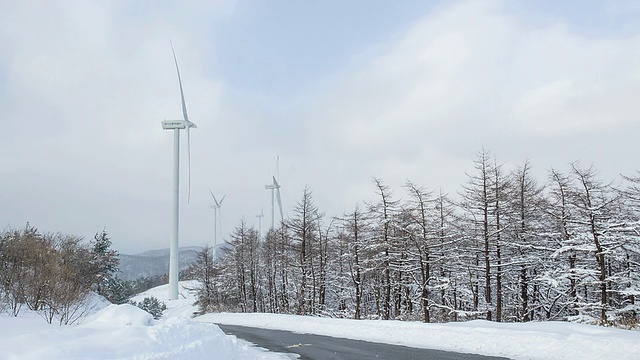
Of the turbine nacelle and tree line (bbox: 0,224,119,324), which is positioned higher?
the turbine nacelle

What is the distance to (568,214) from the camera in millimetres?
27031

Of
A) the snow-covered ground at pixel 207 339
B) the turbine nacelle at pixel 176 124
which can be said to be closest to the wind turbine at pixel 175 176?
the turbine nacelle at pixel 176 124

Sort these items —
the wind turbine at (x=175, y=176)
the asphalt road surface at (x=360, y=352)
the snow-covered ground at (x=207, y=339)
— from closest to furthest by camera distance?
1. the snow-covered ground at (x=207, y=339)
2. the asphalt road surface at (x=360, y=352)
3. the wind turbine at (x=175, y=176)

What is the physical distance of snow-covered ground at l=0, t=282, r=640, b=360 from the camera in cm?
768

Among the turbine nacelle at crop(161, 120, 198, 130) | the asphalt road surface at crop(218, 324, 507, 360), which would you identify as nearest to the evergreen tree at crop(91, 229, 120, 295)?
the turbine nacelle at crop(161, 120, 198, 130)

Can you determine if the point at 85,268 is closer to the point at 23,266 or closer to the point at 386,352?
the point at 23,266

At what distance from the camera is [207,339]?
1090 cm

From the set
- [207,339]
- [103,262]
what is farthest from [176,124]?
[207,339]

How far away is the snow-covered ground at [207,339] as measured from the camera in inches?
302

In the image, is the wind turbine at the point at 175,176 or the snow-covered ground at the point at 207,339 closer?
the snow-covered ground at the point at 207,339

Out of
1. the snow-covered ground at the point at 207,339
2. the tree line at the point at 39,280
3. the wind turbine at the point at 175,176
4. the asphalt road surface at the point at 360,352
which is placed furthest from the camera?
the wind turbine at the point at 175,176

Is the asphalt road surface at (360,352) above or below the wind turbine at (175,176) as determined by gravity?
below

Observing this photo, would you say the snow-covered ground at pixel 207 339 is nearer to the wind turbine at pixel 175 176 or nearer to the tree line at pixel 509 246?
the tree line at pixel 509 246

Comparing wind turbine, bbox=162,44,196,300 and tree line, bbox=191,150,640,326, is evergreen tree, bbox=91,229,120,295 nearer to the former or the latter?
wind turbine, bbox=162,44,196,300
